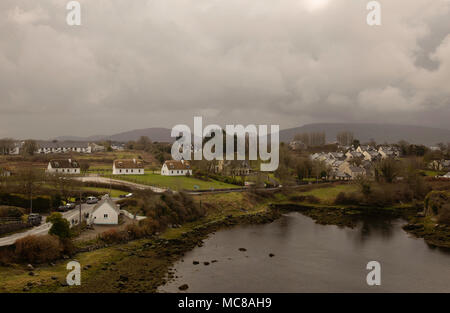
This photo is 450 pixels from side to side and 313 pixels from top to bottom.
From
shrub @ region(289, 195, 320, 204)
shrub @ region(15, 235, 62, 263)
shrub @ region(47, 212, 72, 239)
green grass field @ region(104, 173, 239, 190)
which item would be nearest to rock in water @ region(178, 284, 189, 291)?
shrub @ region(15, 235, 62, 263)

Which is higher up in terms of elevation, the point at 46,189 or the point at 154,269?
the point at 46,189

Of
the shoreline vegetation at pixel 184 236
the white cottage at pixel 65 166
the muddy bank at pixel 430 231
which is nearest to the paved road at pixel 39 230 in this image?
the shoreline vegetation at pixel 184 236

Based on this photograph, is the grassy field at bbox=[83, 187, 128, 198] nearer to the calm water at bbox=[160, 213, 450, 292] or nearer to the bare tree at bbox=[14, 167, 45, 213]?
the bare tree at bbox=[14, 167, 45, 213]

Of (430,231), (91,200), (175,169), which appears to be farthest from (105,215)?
(430,231)

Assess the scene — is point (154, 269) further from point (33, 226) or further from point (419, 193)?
point (419, 193)
